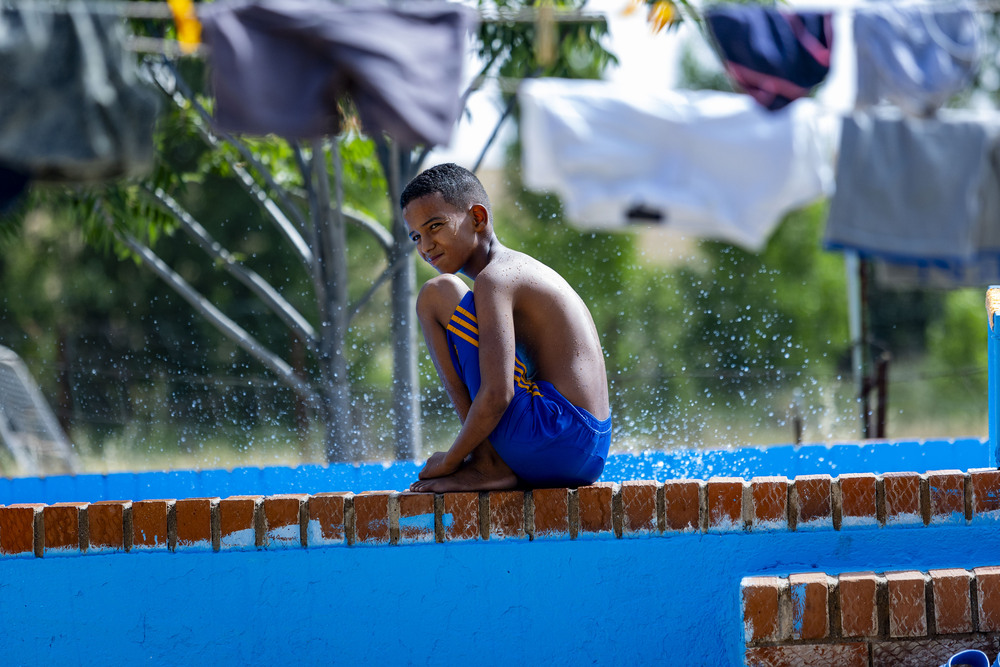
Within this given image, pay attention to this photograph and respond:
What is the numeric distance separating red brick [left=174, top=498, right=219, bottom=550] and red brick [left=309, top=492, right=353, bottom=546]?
0.76 feet

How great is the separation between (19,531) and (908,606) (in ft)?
A: 6.51

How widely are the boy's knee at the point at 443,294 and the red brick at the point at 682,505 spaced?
69cm

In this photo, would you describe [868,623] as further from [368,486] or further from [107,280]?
[107,280]

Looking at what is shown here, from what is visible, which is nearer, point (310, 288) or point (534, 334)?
point (534, 334)

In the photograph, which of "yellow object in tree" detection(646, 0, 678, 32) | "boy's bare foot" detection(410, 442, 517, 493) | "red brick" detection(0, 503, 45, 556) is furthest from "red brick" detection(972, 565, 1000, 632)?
"yellow object in tree" detection(646, 0, 678, 32)

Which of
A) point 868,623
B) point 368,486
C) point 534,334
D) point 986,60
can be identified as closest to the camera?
point 868,623

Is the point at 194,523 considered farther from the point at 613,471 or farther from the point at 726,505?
the point at 613,471

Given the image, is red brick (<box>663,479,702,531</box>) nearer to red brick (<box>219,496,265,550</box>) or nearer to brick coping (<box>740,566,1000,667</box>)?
brick coping (<box>740,566,1000,667</box>)

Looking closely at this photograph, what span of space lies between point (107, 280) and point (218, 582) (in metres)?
14.4

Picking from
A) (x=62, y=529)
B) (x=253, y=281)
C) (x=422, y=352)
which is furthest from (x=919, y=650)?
(x=422, y=352)

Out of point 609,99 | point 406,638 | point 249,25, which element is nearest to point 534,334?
point 406,638

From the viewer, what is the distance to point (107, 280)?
15414 mm

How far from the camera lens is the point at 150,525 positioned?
2.24 metres

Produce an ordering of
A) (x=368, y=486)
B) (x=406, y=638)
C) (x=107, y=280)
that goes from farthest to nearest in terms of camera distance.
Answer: (x=107, y=280), (x=368, y=486), (x=406, y=638)
